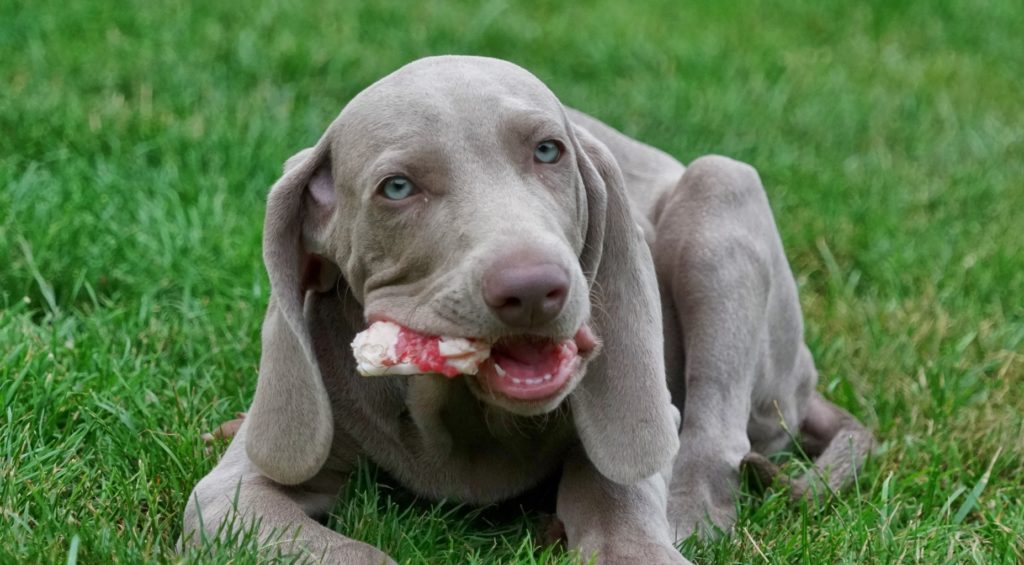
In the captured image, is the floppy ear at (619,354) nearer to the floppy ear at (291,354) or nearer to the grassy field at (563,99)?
the grassy field at (563,99)

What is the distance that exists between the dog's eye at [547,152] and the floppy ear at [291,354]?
0.51m

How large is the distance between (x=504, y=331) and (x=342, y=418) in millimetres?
784

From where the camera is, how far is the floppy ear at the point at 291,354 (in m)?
3.54

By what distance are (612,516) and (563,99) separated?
4.22 metres

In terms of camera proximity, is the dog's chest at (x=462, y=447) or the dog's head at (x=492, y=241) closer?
the dog's head at (x=492, y=241)

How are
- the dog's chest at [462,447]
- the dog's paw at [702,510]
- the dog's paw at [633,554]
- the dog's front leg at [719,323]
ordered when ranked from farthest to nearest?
1. the dog's front leg at [719,323]
2. the dog's paw at [702,510]
3. the dog's chest at [462,447]
4. the dog's paw at [633,554]

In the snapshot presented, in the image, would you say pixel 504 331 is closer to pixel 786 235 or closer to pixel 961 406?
pixel 961 406

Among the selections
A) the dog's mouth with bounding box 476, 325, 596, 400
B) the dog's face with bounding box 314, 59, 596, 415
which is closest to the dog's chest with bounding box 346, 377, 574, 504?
the dog's face with bounding box 314, 59, 596, 415

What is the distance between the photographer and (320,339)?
378 cm

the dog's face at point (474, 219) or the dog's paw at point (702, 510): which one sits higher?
the dog's face at point (474, 219)

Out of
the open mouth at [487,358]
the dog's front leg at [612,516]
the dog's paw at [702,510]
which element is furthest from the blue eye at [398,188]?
the dog's paw at [702,510]

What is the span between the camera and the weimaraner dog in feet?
10.5

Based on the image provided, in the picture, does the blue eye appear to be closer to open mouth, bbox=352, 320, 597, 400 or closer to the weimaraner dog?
the weimaraner dog

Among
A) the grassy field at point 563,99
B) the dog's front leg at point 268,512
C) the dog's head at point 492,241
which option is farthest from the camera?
the grassy field at point 563,99
